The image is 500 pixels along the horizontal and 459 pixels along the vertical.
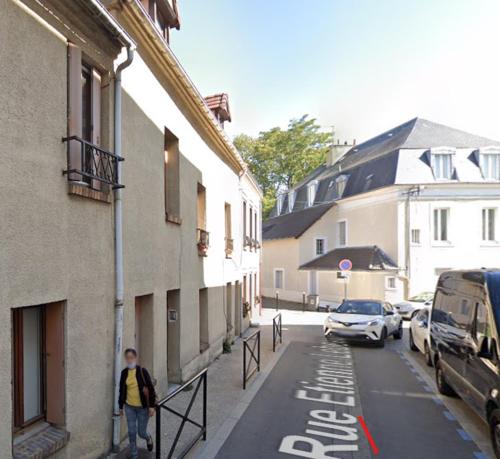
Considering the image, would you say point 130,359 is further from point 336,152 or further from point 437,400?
point 336,152

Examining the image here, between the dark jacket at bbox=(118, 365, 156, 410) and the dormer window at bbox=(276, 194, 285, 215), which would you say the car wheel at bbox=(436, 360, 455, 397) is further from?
the dormer window at bbox=(276, 194, 285, 215)

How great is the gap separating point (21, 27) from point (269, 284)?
28.2 meters

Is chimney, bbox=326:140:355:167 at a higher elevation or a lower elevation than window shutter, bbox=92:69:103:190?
higher

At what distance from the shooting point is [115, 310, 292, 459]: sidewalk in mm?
5582

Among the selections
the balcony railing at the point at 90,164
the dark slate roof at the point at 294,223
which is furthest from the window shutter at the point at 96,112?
the dark slate roof at the point at 294,223

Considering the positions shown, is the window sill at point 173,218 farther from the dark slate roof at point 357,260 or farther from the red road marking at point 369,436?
the dark slate roof at point 357,260

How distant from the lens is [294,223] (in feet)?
95.8

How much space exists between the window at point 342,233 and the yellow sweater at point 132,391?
22.0 m

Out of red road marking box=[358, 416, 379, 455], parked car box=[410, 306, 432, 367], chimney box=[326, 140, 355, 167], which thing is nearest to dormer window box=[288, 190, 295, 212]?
chimney box=[326, 140, 355, 167]

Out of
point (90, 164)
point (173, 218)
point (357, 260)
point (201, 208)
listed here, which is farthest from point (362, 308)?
point (90, 164)

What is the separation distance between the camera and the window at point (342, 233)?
26.0 m

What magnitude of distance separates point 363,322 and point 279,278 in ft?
55.3

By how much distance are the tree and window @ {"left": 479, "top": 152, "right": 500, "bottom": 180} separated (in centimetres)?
1601

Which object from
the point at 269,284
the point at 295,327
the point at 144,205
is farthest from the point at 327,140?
the point at 144,205
